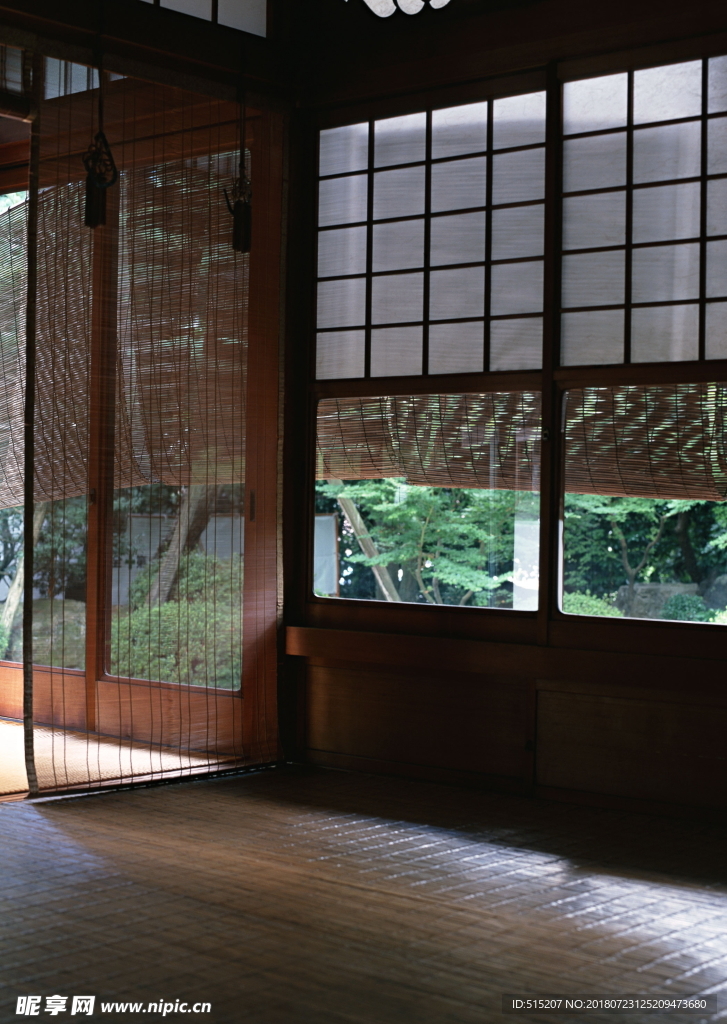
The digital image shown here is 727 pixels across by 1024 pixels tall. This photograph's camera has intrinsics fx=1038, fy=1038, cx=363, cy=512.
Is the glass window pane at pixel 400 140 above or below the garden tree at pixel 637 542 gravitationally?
above

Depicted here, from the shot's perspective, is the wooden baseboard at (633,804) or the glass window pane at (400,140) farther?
the glass window pane at (400,140)

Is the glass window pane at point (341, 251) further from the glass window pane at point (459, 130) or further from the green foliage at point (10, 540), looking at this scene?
the green foliage at point (10, 540)

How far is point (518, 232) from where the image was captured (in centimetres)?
410

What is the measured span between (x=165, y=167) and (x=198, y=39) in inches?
20.9

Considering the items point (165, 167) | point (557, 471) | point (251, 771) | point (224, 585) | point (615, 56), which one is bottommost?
point (251, 771)

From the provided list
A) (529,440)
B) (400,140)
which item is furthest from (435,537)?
(400,140)

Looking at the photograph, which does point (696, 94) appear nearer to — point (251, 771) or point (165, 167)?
point (165, 167)

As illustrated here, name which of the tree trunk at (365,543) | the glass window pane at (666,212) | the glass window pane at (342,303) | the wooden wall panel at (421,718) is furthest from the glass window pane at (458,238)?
the wooden wall panel at (421,718)

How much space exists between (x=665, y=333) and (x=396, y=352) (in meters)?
1.12

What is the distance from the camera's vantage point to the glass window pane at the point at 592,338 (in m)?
3.90

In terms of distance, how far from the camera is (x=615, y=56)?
152 inches

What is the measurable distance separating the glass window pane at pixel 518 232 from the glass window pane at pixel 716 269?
2.11 feet

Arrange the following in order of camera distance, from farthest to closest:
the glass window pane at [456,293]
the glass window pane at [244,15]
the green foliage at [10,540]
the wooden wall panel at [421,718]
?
the green foliage at [10,540], the glass window pane at [244,15], the glass window pane at [456,293], the wooden wall panel at [421,718]

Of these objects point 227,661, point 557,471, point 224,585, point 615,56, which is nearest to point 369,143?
point 615,56
